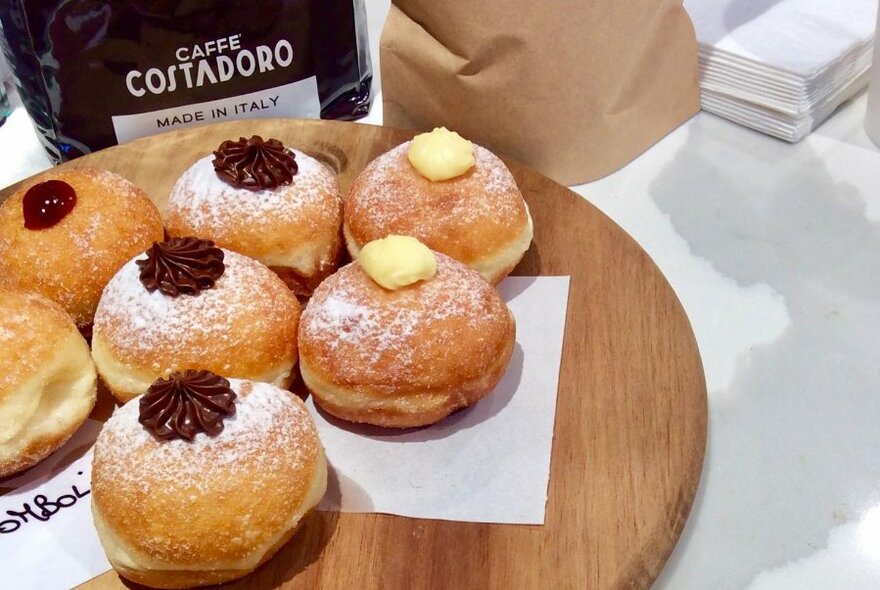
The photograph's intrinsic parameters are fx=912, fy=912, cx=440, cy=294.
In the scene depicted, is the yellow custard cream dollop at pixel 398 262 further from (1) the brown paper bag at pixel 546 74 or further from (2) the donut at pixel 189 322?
(1) the brown paper bag at pixel 546 74

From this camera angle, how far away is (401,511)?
0.99m

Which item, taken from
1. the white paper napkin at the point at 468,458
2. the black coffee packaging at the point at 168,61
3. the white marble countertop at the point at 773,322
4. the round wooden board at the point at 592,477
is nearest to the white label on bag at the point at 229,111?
the black coffee packaging at the point at 168,61

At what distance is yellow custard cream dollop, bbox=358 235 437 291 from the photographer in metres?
1.06

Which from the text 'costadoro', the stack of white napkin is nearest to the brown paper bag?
the stack of white napkin

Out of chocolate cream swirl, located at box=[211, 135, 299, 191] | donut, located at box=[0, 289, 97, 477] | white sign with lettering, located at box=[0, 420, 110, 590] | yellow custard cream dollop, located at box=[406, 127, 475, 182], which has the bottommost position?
white sign with lettering, located at box=[0, 420, 110, 590]

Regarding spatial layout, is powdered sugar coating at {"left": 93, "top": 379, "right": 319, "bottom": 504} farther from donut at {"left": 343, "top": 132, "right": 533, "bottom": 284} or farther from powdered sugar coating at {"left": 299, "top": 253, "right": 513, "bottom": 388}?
donut at {"left": 343, "top": 132, "right": 533, "bottom": 284}

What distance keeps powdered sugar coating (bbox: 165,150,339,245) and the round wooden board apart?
323 millimetres

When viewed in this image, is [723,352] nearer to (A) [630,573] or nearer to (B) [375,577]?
(A) [630,573]

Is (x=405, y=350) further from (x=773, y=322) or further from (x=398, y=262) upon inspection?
(x=773, y=322)

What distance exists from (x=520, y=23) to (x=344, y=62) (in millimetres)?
378

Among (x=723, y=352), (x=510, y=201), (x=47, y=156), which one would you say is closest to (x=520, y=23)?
(x=510, y=201)

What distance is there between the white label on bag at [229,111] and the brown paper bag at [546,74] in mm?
146

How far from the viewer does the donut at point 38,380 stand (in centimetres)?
102

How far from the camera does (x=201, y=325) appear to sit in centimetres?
107
